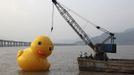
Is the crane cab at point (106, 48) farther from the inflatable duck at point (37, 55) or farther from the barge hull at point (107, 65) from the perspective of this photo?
the inflatable duck at point (37, 55)

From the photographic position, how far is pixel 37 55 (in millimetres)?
33438

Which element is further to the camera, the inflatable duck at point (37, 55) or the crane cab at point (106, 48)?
the crane cab at point (106, 48)

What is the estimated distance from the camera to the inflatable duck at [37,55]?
33062mm

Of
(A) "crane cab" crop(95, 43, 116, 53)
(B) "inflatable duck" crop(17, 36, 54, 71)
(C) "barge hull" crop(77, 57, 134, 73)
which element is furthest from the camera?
(A) "crane cab" crop(95, 43, 116, 53)

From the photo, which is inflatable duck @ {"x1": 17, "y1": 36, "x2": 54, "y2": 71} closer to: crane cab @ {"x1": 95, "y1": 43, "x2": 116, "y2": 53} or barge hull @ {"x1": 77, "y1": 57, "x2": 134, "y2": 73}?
barge hull @ {"x1": 77, "y1": 57, "x2": 134, "y2": 73}

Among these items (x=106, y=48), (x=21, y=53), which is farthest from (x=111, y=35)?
(x=21, y=53)

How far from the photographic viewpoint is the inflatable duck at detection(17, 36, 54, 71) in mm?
33062

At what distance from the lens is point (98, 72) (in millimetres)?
34844

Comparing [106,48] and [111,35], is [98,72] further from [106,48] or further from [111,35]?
[111,35]

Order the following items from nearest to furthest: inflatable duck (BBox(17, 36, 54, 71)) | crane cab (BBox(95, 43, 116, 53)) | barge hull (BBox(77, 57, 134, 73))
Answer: barge hull (BBox(77, 57, 134, 73)) < inflatable duck (BBox(17, 36, 54, 71)) < crane cab (BBox(95, 43, 116, 53))

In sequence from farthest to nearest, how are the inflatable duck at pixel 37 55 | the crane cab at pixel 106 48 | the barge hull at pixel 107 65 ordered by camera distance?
the crane cab at pixel 106 48 < the inflatable duck at pixel 37 55 < the barge hull at pixel 107 65

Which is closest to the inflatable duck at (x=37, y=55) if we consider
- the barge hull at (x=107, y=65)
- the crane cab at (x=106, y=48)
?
the barge hull at (x=107, y=65)

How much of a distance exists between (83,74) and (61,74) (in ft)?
8.02

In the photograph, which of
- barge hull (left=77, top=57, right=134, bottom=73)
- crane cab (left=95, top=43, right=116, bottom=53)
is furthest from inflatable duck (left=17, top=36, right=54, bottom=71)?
crane cab (left=95, top=43, right=116, bottom=53)
